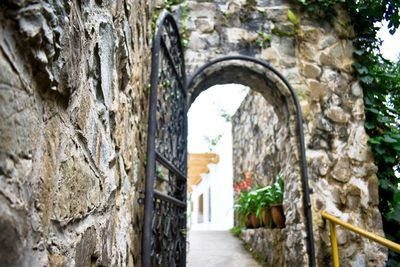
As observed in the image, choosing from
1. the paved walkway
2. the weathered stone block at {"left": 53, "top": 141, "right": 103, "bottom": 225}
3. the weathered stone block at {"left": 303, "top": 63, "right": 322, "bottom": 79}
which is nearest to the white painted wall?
the paved walkway

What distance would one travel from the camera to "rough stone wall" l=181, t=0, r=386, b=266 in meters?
2.49

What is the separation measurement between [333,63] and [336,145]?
69 cm

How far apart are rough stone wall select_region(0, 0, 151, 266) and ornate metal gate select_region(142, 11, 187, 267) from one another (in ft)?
1.34

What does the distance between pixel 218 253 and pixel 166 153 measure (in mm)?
2539

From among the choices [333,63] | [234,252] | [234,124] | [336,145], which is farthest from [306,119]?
[234,124]

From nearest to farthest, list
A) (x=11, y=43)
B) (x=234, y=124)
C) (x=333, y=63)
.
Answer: (x=11, y=43), (x=333, y=63), (x=234, y=124)

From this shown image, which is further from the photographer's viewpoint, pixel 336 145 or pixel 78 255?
pixel 336 145

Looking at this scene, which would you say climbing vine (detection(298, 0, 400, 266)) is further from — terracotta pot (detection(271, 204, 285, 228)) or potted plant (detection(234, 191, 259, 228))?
potted plant (detection(234, 191, 259, 228))

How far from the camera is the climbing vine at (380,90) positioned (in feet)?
8.56

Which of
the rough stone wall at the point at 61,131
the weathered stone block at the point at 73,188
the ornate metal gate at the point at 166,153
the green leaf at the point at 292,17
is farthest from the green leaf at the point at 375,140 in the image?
the weathered stone block at the point at 73,188

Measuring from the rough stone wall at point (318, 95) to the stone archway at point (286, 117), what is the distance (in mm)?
15

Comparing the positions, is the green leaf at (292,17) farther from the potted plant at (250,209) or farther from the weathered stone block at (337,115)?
the potted plant at (250,209)

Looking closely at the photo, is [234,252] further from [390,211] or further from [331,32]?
[331,32]

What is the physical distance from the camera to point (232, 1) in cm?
287
